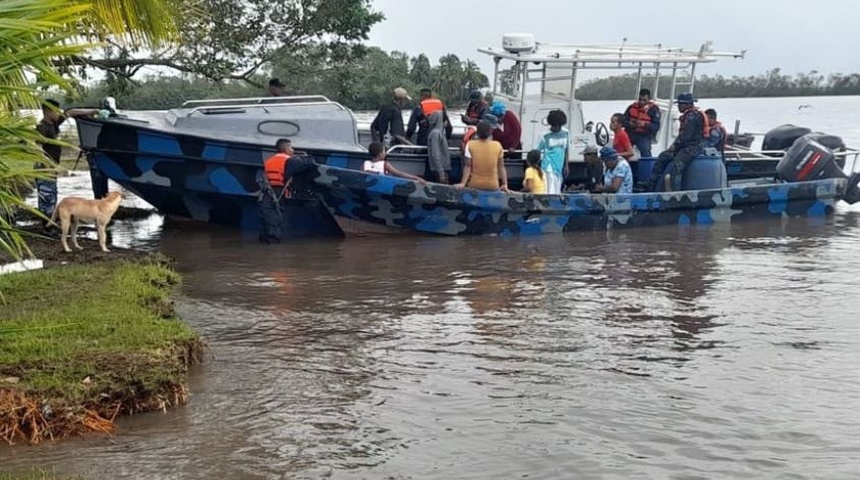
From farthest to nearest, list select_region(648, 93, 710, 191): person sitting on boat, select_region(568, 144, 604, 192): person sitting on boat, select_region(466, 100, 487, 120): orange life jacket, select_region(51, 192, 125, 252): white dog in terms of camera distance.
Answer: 1. select_region(568, 144, 604, 192): person sitting on boat
2. select_region(466, 100, 487, 120): orange life jacket
3. select_region(648, 93, 710, 191): person sitting on boat
4. select_region(51, 192, 125, 252): white dog

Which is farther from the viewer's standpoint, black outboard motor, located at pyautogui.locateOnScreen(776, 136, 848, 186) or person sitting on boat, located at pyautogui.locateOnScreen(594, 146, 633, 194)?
black outboard motor, located at pyautogui.locateOnScreen(776, 136, 848, 186)

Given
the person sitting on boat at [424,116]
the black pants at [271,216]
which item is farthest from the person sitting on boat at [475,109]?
the black pants at [271,216]

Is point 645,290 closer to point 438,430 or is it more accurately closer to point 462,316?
point 462,316

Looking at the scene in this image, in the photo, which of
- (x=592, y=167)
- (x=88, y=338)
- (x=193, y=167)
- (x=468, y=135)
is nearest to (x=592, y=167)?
(x=592, y=167)

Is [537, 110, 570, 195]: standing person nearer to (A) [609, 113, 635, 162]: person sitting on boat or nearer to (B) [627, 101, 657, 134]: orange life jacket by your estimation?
(A) [609, 113, 635, 162]: person sitting on boat

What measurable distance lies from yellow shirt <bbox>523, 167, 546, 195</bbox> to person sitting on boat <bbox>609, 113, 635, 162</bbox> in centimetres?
147

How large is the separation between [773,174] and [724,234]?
326 cm

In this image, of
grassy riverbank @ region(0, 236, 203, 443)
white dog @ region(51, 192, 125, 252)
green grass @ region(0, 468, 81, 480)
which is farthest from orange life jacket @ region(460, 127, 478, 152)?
green grass @ region(0, 468, 81, 480)

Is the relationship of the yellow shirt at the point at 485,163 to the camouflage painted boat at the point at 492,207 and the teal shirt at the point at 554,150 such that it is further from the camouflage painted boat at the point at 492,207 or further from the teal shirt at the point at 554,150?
the teal shirt at the point at 554,150

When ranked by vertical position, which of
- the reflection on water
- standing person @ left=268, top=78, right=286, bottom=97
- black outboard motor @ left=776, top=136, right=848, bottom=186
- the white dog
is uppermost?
standing person @ left=268, top=78, right=286, bottom=97

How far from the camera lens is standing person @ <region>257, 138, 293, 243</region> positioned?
38.2 ft

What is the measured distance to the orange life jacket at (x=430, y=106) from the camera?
13.2 meters

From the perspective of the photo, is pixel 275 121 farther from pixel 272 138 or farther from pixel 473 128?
pixel 473 128

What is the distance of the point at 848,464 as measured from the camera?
5.04m
